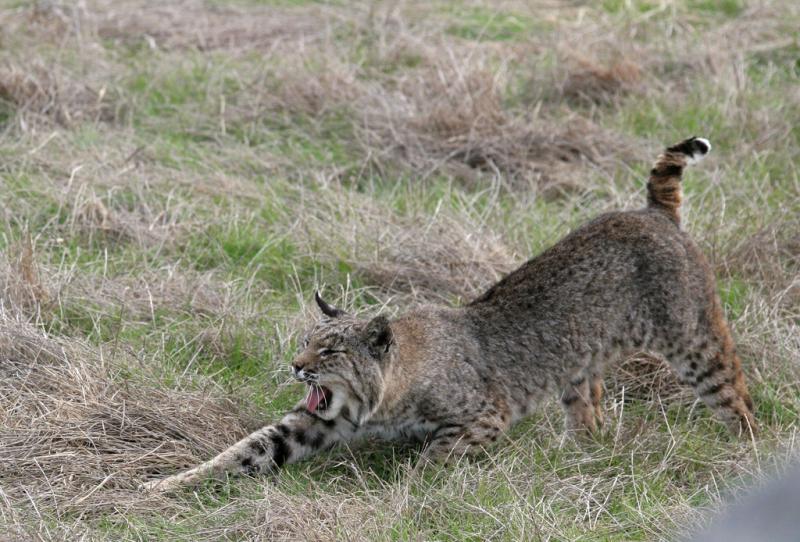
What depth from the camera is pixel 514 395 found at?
19.6ft

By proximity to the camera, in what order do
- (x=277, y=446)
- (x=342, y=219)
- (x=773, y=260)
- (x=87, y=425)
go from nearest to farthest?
(x=87, y=425)
(x=277, y=446)
(x=773, y=260)
(x=342, y=219)

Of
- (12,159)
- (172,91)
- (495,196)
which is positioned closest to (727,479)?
(495,196)

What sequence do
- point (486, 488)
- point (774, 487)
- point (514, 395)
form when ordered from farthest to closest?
point (514, 395) < point (486, 488) < point (774, 487)

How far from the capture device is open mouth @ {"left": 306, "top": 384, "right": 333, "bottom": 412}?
5.61 m

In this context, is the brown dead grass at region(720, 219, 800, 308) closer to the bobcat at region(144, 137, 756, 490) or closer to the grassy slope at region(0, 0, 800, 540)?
the grassy slope at region(0, 0, 800, 540)

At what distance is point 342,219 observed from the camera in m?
7.73

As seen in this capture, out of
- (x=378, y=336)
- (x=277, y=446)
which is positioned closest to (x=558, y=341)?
(x=378, y=336)

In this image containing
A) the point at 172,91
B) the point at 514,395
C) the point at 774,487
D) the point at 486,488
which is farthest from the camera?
the point at 172,91

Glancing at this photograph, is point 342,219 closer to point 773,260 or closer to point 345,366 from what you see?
point 345,366

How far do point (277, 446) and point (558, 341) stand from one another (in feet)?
4.54

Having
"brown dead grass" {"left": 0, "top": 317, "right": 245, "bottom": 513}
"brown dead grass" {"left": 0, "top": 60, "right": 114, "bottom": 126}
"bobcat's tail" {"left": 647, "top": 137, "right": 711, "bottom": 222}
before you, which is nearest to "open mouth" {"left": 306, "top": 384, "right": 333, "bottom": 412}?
"brown dead grass" {"left": 0, "top": 317, "right": 245, "bottom": 513}

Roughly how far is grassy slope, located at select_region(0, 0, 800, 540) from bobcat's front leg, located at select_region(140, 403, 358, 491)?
9cm

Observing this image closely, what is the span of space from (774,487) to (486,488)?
329cm

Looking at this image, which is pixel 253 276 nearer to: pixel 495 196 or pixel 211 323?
pixel 211 323
